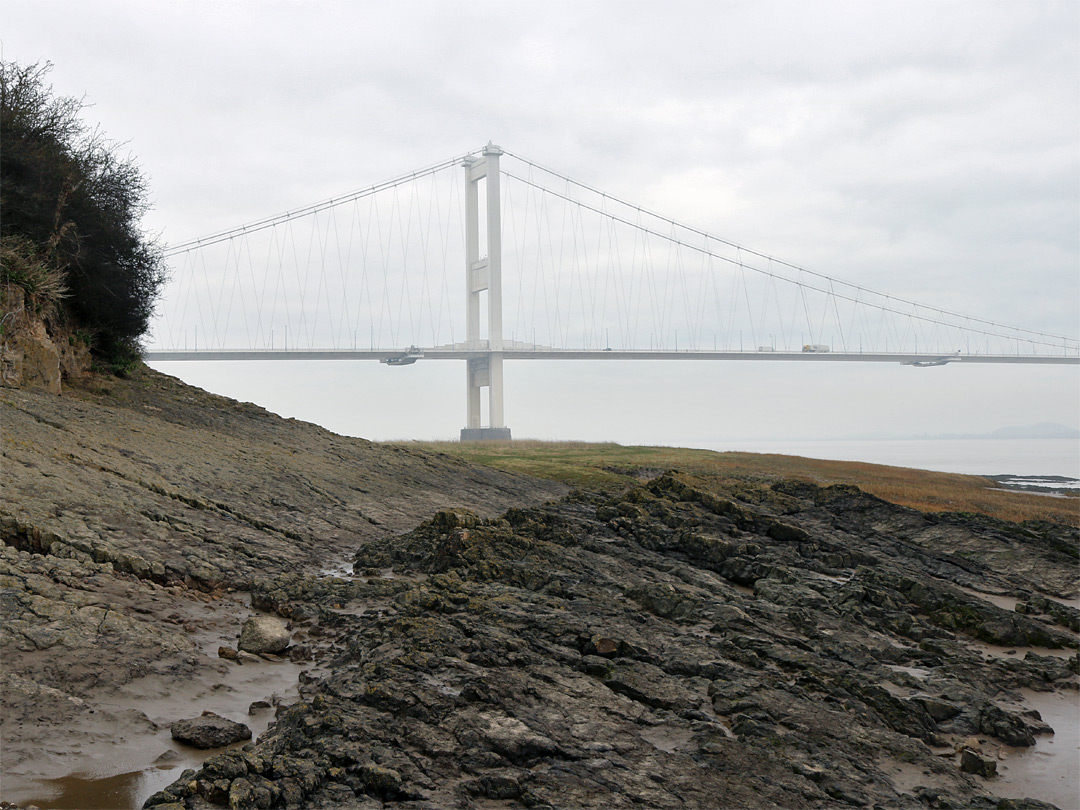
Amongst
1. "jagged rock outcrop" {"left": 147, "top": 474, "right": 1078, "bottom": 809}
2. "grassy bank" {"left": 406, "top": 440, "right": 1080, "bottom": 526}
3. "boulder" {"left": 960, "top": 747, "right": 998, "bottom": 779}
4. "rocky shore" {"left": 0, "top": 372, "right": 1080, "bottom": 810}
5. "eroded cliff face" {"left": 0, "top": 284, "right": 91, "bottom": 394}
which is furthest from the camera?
"grassy bank" {"left": 406, "top": 440, "right": 1080, "bottom": 526}

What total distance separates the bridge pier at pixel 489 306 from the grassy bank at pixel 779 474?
13460 millimetres

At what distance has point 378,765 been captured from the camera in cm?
469

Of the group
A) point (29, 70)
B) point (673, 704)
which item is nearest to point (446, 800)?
point (673, 704)

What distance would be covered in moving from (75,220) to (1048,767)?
22.7 meters

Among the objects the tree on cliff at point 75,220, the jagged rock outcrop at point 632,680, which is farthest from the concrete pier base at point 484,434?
the jagged rock outcrop at point 632,680

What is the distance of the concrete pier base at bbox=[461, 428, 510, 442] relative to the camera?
65869 mm

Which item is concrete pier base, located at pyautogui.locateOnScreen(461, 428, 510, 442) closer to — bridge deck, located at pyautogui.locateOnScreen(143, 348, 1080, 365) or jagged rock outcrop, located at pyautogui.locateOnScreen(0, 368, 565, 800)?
bridge deck, located at pyautogui.locateOnScreen(143, 348, 1080, 365)

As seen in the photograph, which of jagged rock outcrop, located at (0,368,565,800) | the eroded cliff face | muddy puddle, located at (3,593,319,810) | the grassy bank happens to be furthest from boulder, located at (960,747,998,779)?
the eroded cliff face

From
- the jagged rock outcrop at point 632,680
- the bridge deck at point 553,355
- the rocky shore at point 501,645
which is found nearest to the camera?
the jagged rock outcrop at point 632,680

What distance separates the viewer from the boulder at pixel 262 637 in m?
7.61

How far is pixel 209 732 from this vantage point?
17.9 feet

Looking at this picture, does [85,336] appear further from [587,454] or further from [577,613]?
[587,454]

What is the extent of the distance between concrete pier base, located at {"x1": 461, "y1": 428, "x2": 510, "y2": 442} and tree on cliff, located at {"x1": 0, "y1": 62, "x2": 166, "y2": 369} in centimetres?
4375

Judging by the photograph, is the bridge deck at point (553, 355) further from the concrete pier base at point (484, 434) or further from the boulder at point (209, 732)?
the boulder at point (209, 732)
